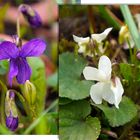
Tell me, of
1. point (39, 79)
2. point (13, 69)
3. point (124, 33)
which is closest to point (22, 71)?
point (13, 69)

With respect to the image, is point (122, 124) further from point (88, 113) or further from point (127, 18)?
point (127, 18)

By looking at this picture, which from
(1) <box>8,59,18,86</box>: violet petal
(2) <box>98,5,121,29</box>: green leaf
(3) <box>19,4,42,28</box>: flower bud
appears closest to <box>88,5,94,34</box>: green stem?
(2) <box>98,5,121,29</box>: green leaf

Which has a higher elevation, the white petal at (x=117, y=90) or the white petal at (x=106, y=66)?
the white petal at (x=106, y=66)

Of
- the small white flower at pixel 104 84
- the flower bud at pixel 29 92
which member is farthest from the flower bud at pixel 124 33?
the flower bud at pixel 29 92

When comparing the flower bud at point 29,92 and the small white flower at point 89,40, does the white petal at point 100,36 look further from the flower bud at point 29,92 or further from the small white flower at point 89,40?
the flower bud at point 29,92

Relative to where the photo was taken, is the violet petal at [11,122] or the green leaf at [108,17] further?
the green leaf at [108,17]

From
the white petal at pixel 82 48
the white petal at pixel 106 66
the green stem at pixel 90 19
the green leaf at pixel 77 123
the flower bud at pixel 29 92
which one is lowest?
the green leaf at pixel 77 123
